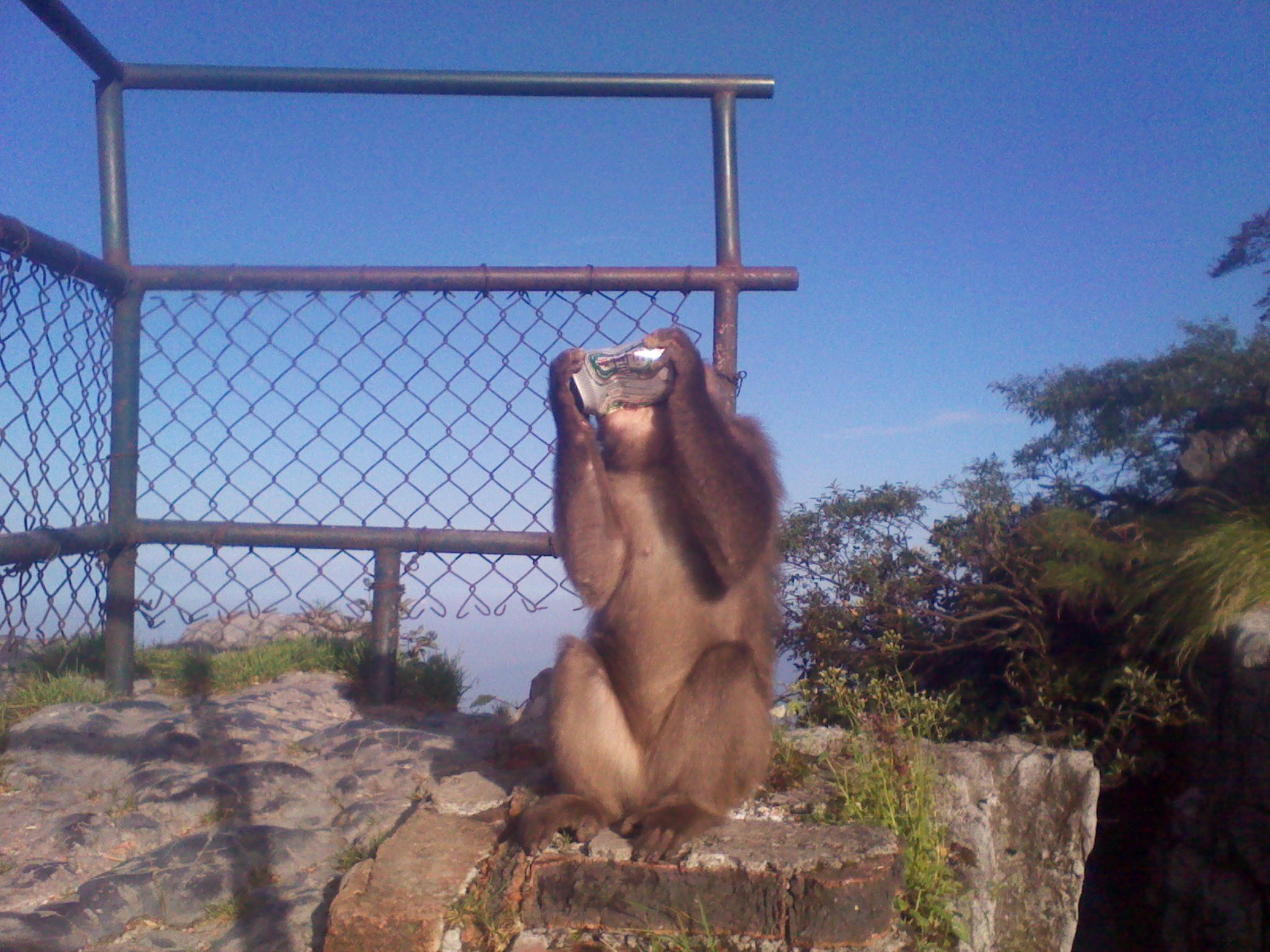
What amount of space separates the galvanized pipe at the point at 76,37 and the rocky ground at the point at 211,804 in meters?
2.49

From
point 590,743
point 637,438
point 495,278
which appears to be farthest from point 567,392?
point 590,743

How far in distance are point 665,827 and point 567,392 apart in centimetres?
138

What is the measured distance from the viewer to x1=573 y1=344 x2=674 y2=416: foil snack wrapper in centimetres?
306

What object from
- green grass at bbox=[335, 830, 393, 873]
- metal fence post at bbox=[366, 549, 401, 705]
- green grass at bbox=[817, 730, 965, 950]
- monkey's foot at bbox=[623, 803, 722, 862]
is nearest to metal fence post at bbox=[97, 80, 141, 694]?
metal fence post at bbox=[366, 549, 401, 705]

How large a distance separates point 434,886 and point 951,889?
141 centimetres

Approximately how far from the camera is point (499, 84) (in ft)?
11.8

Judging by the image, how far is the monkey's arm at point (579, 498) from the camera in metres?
3.12

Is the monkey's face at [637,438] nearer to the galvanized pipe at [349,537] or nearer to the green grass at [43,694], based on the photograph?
the galvanized pipe at [349,537]

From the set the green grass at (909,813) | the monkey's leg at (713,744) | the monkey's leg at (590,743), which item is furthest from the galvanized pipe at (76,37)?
the green grass at (909,813)

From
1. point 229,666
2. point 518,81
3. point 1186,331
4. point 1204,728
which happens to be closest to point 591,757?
point 229,666

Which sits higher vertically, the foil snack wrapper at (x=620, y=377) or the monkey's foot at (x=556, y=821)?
the foil snack wrapper at (x=620, y=377)

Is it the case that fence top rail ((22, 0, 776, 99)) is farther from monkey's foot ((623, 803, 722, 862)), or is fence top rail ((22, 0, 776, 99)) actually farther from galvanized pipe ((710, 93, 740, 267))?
monkey's foot ((623, 803, 722, 862))

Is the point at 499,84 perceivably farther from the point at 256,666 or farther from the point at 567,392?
the point at 256,666

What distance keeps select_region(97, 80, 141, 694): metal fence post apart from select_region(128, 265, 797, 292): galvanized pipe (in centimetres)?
42
